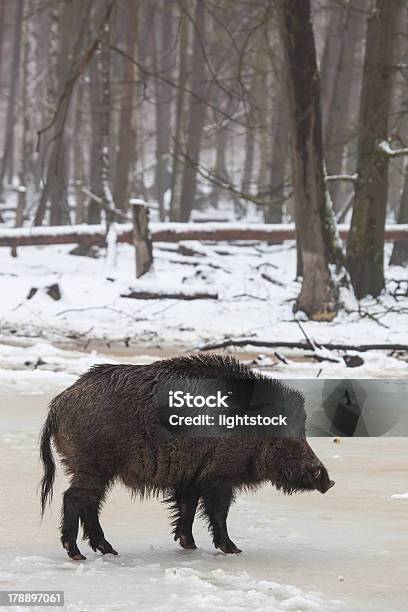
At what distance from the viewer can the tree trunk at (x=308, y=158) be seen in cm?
1437

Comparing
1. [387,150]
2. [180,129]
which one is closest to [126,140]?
[180,129]

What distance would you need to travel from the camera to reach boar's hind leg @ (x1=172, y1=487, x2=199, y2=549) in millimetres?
4883

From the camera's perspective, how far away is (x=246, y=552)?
4.85m

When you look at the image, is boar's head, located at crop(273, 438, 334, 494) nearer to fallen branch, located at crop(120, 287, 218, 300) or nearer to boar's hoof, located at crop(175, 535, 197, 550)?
boar's hoof, located at crop(175, 535, 197, 550)

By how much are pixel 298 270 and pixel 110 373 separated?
47.8 ft

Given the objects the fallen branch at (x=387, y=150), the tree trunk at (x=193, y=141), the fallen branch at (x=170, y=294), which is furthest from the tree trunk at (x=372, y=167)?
the tree trunk at (x=193, y=141)

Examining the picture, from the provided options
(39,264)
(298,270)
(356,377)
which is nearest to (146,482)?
(356,377)

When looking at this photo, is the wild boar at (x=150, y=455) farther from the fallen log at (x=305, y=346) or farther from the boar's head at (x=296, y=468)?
the fallen log at (x=305, y=346)

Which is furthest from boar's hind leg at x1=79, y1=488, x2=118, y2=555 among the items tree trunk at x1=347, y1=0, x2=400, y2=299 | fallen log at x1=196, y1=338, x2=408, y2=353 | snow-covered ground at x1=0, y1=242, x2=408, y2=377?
tree trunk at x1=347, y1=0, x2=400, y2=299

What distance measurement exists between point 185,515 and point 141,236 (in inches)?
516

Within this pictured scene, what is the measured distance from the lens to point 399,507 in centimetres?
571

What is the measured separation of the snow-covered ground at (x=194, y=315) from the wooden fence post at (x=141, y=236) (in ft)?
0.72

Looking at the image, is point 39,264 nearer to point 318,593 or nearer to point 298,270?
point 298,270

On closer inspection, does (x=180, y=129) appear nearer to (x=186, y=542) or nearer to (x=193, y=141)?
(x=193, y=141)
